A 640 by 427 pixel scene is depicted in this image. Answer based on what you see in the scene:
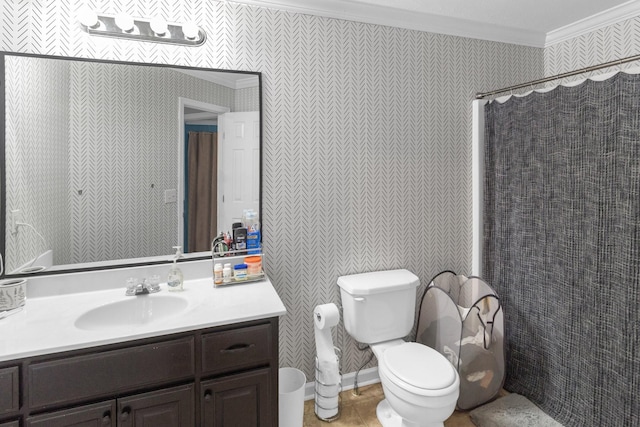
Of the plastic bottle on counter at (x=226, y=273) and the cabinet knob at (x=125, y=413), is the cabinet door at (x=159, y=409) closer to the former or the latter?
the cabinet knob at (x=125, y=413)

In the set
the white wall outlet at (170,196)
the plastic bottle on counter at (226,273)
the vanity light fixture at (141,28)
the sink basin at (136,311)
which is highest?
the vanity light fixture at (141,28)

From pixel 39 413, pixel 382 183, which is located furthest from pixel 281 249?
pixel 39 413

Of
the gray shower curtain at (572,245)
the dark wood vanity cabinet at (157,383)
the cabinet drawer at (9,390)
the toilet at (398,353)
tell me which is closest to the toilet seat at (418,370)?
the toilet at (398,353)

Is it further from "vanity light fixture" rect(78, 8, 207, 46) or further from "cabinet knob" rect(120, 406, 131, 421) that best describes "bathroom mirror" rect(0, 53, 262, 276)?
"cabinet knob" rect(120, 406, 131, 421)

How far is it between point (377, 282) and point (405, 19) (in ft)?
5.46

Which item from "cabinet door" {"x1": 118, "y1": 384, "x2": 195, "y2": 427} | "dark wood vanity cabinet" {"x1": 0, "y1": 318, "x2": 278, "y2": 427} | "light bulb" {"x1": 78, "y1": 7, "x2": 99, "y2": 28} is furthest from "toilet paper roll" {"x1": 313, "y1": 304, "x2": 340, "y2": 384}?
"light bulb" {"x1": 78, "y1": 7, "x2": 99, "y2": 28}

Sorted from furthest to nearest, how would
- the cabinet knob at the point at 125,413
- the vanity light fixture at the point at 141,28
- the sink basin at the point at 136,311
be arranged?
the vanity light fixture at the point at 141,28 → the sink basin at the point at 136,311 → the cabinet knob at the point at 125,413

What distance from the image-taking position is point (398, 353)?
1.88m

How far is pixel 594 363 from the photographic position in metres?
1.78

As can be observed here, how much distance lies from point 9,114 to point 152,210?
0.72 metres

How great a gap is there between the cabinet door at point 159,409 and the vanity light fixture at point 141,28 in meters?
1.63

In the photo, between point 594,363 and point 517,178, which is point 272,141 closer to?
point 517,178

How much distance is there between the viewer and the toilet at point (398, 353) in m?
1.62

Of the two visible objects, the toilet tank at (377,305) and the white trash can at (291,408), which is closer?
the white trash can at (291,408)
